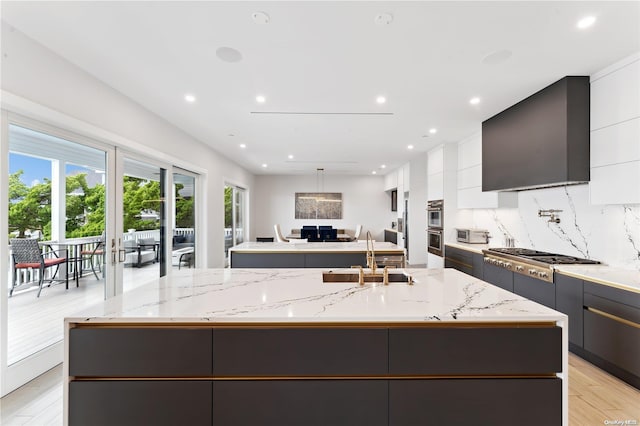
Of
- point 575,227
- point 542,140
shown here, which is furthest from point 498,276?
point 542,140

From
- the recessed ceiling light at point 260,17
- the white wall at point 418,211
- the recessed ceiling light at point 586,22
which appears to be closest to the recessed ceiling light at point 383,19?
the recessed ceiling light at point 260,17

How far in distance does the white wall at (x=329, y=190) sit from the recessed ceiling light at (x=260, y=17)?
27.7ft

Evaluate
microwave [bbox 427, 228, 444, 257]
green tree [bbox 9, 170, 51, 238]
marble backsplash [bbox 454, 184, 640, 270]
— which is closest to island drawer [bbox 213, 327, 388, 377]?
green tree [bbox 9, 170, 51, 238]

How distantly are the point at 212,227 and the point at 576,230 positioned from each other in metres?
5.67

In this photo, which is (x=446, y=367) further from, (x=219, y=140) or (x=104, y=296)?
(x=219, y=140)

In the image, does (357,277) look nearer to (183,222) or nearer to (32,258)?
(32,258)

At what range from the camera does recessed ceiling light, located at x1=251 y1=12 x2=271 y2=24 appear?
6.48ft

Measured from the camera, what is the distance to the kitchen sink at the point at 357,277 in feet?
7.51

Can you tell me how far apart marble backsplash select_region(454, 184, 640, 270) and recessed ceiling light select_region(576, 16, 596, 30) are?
66.0 inches

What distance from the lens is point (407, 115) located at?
13.3ft

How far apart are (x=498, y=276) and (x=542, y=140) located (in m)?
1.69

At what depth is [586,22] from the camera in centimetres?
205

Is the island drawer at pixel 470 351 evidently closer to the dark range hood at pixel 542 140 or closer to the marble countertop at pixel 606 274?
the marble countertop at pixel 606 274

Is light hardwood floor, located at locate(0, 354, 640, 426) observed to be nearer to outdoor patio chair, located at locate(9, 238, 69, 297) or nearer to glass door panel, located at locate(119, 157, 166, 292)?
outdoor patio chair, located at locate(9, 238, 69, 297)
